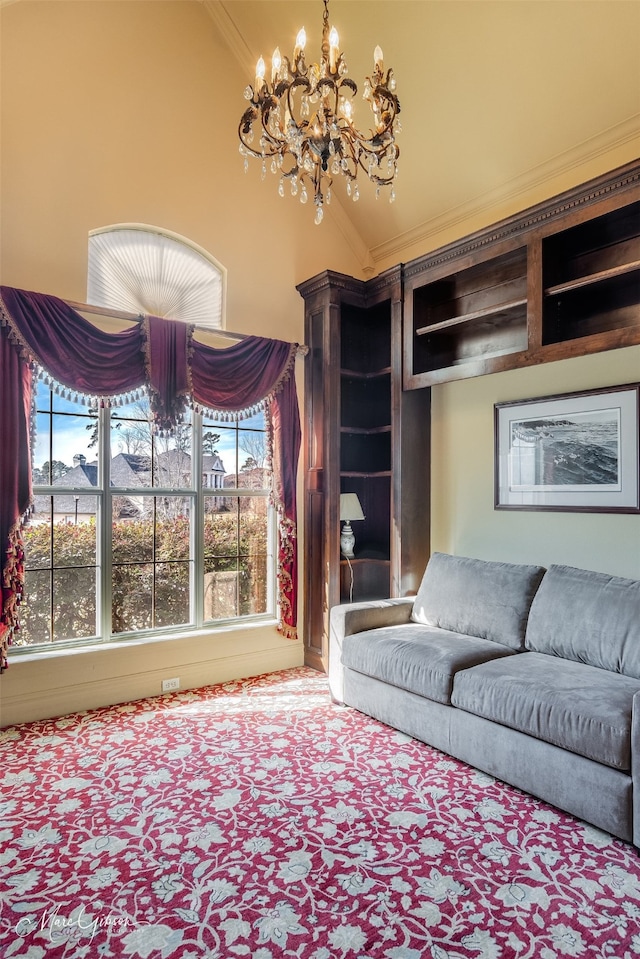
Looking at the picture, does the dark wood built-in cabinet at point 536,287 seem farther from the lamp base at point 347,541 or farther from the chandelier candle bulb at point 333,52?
the chandelier candle bulb at point 333,52

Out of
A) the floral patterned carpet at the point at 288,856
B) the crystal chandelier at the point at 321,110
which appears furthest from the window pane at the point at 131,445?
the crystal chandelier at the point at 321,110

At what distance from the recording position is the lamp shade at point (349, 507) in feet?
14.4

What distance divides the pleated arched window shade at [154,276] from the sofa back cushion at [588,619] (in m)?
2.93

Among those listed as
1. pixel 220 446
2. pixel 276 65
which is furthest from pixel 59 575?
pixel 276 65

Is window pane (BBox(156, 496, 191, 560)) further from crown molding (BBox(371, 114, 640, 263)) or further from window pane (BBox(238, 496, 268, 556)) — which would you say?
crown molding (BBox(371, 114, 640, 263))

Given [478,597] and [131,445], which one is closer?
[478,597]

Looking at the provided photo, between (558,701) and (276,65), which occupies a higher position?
(276,65)

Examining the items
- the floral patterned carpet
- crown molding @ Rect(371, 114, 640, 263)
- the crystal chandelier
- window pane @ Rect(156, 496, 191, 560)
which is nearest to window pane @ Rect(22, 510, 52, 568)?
window pane @ Rect(156, 496, 191, 560)

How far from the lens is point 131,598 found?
4.00 m

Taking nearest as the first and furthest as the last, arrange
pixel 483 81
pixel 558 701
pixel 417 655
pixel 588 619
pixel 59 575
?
pixel 558 701
pixel 588 619
pixel 417 655
pixel 483 81
pixel 59 575

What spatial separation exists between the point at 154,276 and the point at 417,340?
192 centimetres

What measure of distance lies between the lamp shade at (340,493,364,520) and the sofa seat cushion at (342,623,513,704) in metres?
0.91

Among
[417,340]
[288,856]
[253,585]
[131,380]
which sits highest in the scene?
[417,340]

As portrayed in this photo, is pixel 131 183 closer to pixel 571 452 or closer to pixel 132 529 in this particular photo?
pixel 132 529
